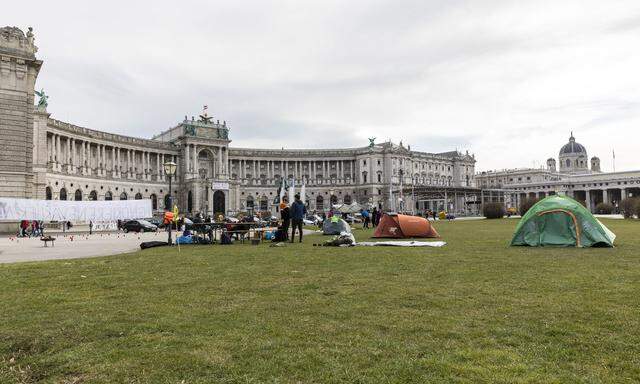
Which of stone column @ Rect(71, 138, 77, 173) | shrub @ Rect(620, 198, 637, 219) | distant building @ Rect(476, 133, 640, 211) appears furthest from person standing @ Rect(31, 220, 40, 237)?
distant building @ Rect(476, 133, 640, 211)

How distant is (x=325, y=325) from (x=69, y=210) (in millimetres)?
35713

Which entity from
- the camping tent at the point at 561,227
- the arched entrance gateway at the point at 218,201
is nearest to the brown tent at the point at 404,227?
the camping tent at the point at 561,227

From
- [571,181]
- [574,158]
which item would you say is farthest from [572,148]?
[571,181]

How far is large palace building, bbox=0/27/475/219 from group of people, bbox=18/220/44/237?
10.8ft

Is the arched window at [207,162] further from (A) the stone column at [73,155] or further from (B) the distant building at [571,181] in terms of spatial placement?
(B) the distant building at [571,181]

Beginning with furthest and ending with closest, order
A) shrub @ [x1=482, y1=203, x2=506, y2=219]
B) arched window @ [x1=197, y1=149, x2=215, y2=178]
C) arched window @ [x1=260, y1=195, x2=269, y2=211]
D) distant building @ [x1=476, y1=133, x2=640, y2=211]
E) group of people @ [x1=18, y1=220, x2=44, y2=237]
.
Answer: distant building @ [x1=476, y1=133, x2=640, y2=211] → arched window @ [x1=260, y1=195, x2=269, y2=211] → arched window @ [x1=197, y1=149, x2=215, y2=178] → shrub @ [x1=482, y1=203, x2=506, y2=219] → group of people @ [x1=18, y1=220, x2=44, y2=237]

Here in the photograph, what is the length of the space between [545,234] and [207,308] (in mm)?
15436

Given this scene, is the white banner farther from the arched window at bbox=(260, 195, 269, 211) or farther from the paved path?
the arched window at bbox=(260, 195, 269, 211)

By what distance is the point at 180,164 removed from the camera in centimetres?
9212

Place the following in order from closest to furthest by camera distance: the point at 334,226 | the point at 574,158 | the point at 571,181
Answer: the point at 334,226
the point at 571,181
the point at 574,158

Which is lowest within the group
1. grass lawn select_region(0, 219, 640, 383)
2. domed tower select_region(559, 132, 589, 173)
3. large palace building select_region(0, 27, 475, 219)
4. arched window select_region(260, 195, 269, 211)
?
grass lawn select_region(0, 219, 640, 383)

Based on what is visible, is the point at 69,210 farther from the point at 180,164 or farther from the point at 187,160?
the point at 180,164

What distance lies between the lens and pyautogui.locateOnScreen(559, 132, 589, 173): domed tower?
519 ft

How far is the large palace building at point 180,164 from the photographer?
3114cm
